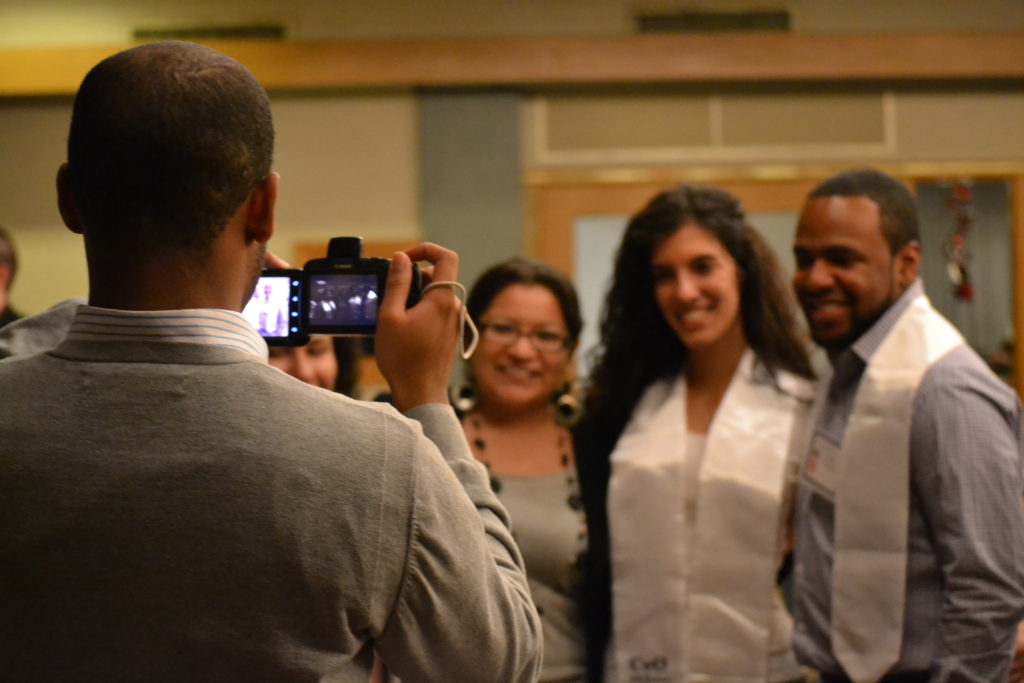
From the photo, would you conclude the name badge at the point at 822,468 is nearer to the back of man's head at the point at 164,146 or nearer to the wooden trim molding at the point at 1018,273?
the back of man's head at the point at 164,146

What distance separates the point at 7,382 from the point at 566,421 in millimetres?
1473

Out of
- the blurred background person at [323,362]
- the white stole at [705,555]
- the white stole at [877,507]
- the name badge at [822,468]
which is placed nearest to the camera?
the white stole at [877,507]

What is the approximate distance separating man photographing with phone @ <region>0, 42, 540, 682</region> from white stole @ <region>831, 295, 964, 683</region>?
1.08 metres

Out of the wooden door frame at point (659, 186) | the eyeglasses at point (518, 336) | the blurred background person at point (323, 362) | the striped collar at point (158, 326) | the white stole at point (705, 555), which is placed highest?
the wooden door frame at point (659, 186)

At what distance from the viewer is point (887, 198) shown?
6.10 ft

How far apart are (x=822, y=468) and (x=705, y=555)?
0.99 ft

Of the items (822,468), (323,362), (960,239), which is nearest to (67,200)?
(323,362)

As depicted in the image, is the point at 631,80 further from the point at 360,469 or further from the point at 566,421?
the point at 360,469

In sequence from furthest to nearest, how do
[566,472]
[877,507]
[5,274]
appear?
[5,274] → [566,472] → [877,507]

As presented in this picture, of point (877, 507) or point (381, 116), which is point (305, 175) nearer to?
point (381, 116)

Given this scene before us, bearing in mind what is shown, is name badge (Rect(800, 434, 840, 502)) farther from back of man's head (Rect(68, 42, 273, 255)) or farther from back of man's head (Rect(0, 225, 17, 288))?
back of man's head (Rect(0, 225, 17, 288))

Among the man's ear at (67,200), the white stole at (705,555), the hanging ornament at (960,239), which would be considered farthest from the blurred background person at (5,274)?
the hanging ornament at (960,239)

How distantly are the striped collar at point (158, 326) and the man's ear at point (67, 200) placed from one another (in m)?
0.09

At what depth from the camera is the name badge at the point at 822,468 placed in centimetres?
179
